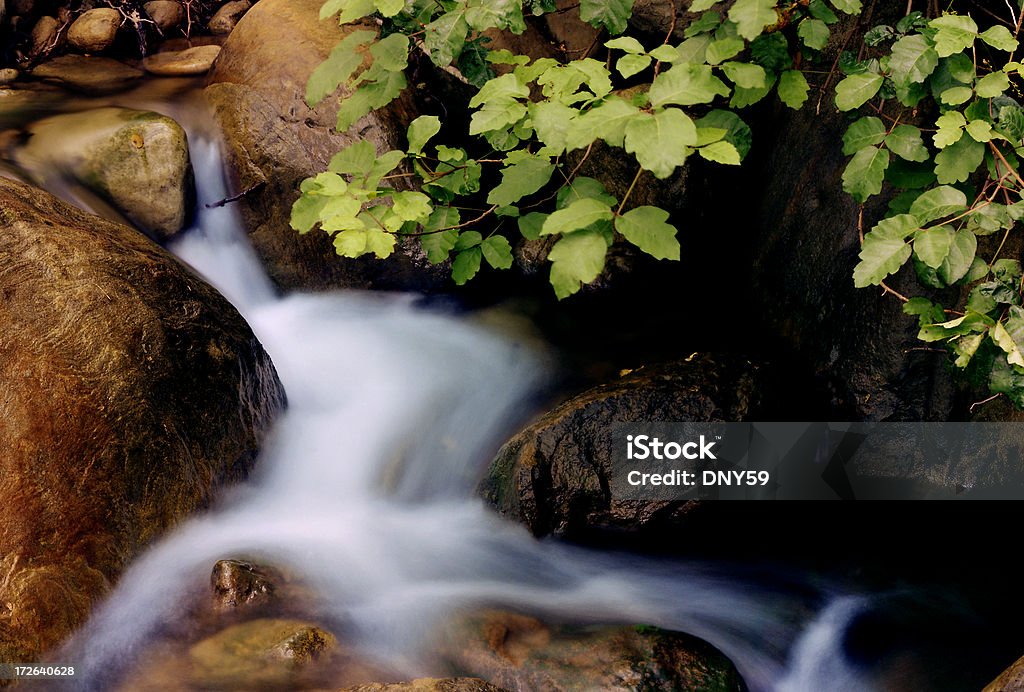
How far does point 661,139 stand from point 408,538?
96.5 inches

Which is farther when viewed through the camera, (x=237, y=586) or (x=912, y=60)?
(x=237, y=586)

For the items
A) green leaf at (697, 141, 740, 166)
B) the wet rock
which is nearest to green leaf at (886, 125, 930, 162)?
green leaf at (697, 141, 740, 166)

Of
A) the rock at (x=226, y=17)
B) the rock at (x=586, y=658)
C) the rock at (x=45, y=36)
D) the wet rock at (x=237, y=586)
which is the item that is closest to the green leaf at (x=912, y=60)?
the rock at (x=586, y=658)

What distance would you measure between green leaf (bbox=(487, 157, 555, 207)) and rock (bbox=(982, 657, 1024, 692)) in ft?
6.50

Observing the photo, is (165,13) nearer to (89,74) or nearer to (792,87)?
(89,74)

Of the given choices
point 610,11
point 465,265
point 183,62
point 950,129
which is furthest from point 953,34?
point 183,62

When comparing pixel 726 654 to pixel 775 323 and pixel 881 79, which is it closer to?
pixel 775 323

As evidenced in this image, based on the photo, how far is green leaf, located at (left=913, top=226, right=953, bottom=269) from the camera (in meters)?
2.65

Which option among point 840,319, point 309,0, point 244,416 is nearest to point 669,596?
point 840,319

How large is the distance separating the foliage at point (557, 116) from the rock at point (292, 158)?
6.33ft

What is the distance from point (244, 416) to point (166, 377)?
505 millimetres

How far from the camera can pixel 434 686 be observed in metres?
2.77

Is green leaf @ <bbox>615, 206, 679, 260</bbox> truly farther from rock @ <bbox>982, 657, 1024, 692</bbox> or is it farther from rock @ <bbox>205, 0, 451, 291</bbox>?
rock @ <bbox>205, 0, 451, 291</bbox>

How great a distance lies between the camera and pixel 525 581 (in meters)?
3.82
